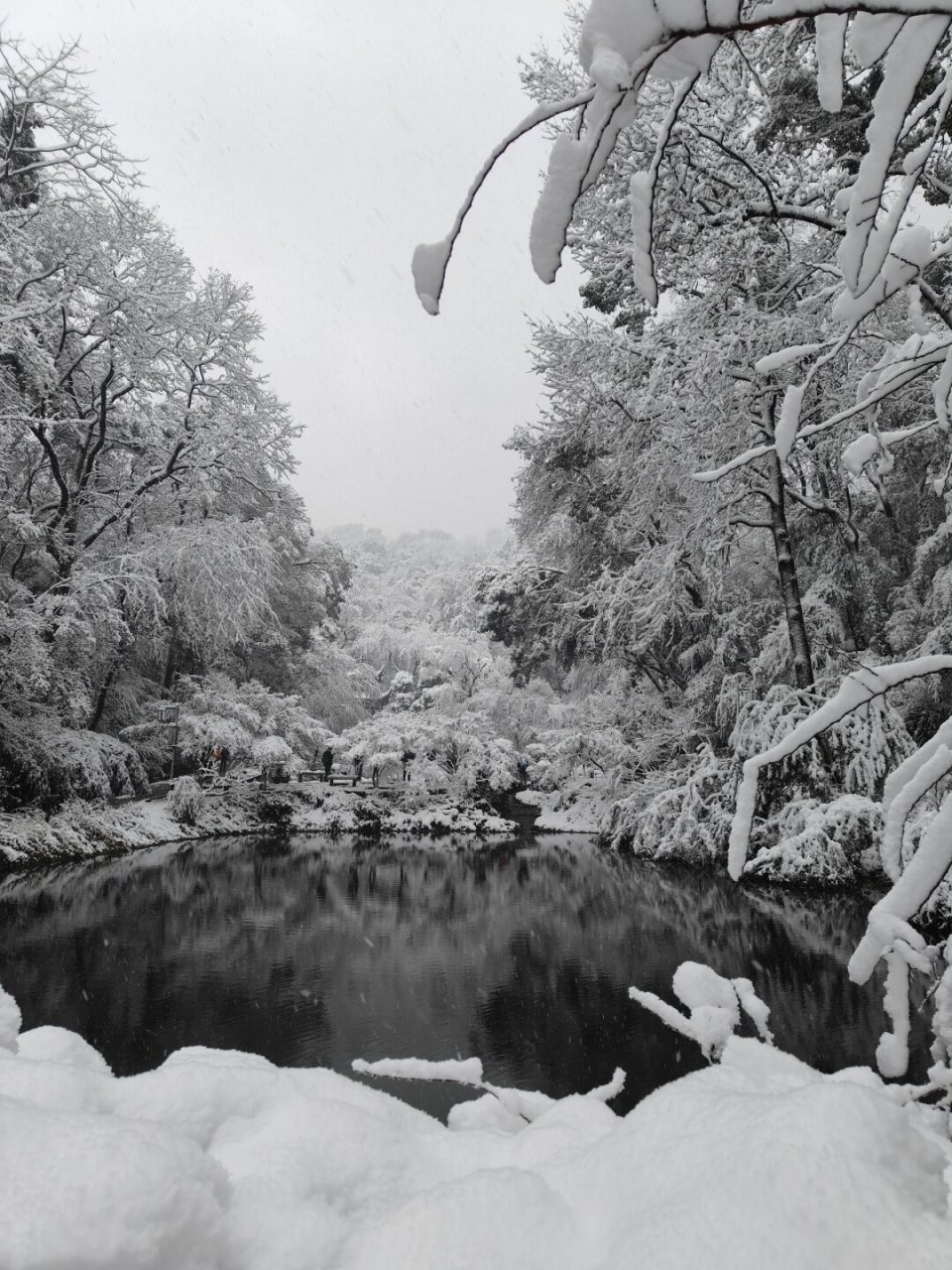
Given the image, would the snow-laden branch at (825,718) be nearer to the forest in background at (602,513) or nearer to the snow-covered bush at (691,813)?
the forest in background at (602,513)

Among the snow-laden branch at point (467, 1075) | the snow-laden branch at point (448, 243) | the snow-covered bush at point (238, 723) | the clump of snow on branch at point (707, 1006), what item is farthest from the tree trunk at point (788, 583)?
the snow-covered bush at point (238, 723)

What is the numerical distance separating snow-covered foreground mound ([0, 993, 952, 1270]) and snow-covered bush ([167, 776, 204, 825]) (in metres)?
14.4

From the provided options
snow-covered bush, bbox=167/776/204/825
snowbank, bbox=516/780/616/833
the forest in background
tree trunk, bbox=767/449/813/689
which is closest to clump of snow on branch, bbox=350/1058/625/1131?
the forest in background

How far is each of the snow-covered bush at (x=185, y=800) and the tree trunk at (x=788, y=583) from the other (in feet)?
37.6

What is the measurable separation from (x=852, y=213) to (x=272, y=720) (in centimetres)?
1668

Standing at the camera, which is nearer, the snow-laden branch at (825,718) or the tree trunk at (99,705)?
the snow-laden branch at (825,718)

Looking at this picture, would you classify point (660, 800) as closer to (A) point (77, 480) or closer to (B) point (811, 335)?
(B) point (811, 335)

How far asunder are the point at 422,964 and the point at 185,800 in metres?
9.85

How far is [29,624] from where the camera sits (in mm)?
10492

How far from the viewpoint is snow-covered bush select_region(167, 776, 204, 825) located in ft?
48.1

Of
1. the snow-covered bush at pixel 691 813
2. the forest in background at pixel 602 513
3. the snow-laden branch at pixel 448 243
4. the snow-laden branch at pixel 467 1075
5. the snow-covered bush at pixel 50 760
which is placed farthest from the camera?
the snow-covered bush at pixel 50 760

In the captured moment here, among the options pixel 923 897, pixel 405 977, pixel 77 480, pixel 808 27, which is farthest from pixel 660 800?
pixel 77 480

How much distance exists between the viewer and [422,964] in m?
6.48

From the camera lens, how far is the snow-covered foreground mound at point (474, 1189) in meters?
0.79
